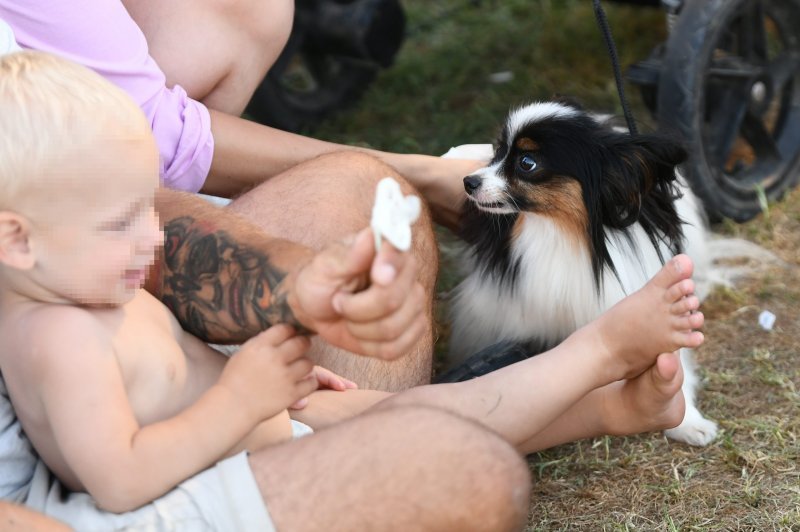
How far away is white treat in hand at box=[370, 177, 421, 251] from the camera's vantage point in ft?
4.10

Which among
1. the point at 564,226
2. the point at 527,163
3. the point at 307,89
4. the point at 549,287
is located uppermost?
the point at 527,163

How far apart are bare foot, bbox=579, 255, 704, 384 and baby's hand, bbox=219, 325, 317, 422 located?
0.60 metres

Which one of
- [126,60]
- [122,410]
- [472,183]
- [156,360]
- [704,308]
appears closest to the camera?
[122,410]

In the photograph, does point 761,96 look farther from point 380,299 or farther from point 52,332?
point 52,332

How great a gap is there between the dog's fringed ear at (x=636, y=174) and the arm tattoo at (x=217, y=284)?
2.50 feet

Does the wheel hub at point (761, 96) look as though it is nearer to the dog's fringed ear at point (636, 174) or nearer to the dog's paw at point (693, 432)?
the dog's fringed ear at point (636, 174)

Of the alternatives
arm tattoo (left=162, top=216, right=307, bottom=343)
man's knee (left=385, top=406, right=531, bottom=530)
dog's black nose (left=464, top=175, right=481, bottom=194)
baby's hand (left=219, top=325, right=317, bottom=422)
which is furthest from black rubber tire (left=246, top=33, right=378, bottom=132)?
man's knee (left=385, top=406, right=531, bottom=530)

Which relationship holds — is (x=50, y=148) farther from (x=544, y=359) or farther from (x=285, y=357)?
(x=544, y=359)

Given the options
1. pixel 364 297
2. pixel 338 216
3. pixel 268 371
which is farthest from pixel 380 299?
pixel 338 216

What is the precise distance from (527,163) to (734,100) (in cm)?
101

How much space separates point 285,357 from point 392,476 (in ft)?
0.70

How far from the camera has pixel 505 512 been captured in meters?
1.42

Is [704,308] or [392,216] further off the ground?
[392,216]

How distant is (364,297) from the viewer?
4.27 feet
